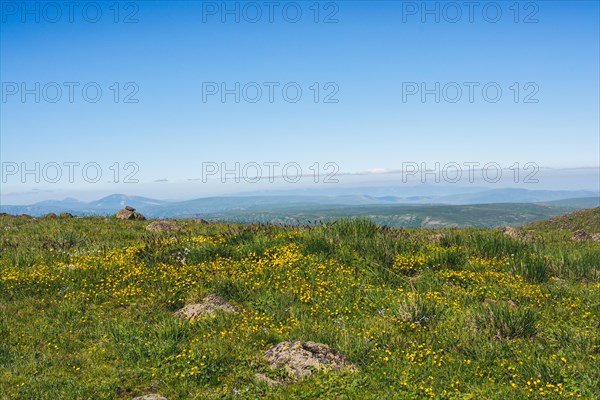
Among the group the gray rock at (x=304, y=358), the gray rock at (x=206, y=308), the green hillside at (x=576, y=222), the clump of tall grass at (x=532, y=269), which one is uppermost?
the clump of tall grass at (x=532, y=269)

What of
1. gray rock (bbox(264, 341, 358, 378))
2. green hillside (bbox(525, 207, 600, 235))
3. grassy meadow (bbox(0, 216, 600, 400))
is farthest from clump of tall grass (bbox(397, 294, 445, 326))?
green hillside (bbox(525, 207, 600, 235))

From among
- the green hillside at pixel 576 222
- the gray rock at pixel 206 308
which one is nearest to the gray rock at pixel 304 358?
the gray rock at pixel 206 308

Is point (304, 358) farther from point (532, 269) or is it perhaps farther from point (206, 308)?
point (532, 269)

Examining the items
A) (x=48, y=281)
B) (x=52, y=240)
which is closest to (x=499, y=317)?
(x=48, y=281)

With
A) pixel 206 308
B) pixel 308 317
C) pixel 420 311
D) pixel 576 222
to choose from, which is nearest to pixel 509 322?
pixel 420 311

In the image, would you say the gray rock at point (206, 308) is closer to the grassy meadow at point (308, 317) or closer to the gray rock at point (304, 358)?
the grassy meadow at point (308, 317)

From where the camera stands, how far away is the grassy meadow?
6.21 m

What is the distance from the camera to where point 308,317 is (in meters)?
8.84

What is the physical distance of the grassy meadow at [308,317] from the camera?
621cm

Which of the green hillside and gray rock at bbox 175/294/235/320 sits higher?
gray rock at bbox 175/294/235/320

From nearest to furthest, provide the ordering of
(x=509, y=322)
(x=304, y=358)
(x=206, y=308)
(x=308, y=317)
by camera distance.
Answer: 1. (x=304, y=358)
2. (x=509, y=322)
3. (x=308, y=317)
4. (x=206, y=308)

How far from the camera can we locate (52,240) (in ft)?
53.6

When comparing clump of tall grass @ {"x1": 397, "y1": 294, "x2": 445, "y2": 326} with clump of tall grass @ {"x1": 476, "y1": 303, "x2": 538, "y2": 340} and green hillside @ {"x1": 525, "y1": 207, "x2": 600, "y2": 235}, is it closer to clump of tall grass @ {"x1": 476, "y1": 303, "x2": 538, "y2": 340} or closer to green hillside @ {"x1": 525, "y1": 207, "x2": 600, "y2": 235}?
clump of tall grass @ {"x1": 476, "y1": 303, "x2": 538, "y2": 340}

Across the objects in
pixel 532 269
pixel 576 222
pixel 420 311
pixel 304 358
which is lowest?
pixel 576 222
